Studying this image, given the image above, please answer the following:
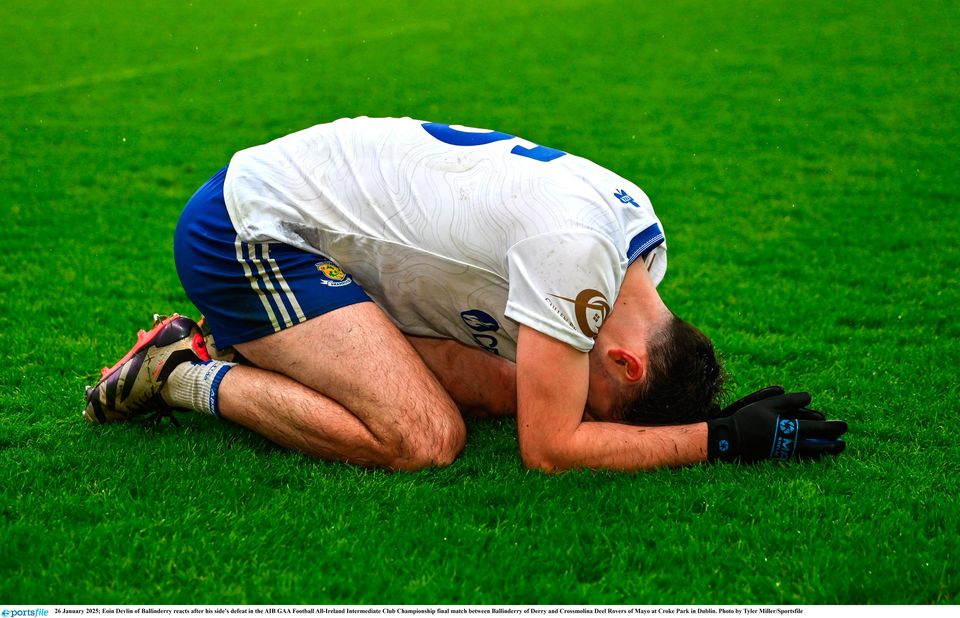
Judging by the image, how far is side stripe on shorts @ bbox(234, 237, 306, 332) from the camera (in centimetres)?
342

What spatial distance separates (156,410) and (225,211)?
78 centimetres

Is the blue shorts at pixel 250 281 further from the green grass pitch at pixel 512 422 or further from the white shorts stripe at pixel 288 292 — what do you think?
the green grass pitch at pixel 512 422

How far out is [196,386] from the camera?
355 centimetres

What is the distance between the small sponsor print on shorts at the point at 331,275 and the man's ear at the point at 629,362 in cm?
95

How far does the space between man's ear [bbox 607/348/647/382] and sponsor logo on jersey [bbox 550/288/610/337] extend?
0.26 m

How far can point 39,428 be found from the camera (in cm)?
368

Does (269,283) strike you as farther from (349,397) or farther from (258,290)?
(349,397)

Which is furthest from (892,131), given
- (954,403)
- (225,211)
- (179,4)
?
(179,4)

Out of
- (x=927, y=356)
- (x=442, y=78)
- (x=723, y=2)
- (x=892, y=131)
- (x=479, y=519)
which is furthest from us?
(x=723, y=2)

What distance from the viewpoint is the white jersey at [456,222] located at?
9.84 feet

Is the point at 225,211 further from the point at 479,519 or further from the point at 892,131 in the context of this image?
the point at 892,131

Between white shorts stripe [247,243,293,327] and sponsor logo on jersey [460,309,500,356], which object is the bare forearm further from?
white shorts stripe [247,243,293,327]

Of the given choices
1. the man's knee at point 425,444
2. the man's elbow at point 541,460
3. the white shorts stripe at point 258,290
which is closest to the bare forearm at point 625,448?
the man's elbow at point 541,460

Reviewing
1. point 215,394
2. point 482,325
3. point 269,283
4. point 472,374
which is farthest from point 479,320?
point 215,394
